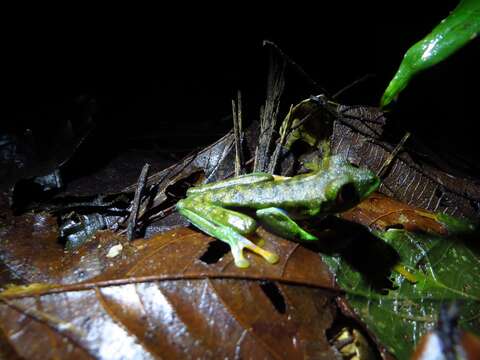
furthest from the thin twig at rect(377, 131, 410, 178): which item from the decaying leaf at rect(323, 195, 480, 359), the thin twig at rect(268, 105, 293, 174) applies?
the thin twig at rect(268, 105, 293, 174)

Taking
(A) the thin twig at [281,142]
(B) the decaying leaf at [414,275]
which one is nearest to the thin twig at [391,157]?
(B) the decaying leaf at [414,275]

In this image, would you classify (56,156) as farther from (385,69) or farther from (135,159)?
(385,69)

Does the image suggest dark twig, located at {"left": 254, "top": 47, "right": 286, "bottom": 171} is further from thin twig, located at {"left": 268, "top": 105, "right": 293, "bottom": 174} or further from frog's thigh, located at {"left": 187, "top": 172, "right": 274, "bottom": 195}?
frog's thigh, located at {"left": 187, "top": 172, "right": 274, "bottom": 195}

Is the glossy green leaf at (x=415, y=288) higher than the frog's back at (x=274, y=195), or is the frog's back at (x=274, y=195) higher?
the frog's back at (x=274, y=195)

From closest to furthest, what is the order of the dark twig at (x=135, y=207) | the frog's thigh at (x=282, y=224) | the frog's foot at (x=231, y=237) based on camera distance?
the frog's foot at (x=231, y=237), the frog's thigh at (x=282, y=224), the dark twig at (x=135, y=207)

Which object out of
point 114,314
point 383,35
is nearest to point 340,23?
point 383,35

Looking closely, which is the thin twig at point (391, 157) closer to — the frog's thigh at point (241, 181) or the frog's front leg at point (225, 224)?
the frog's thigh at point (241, 181)
